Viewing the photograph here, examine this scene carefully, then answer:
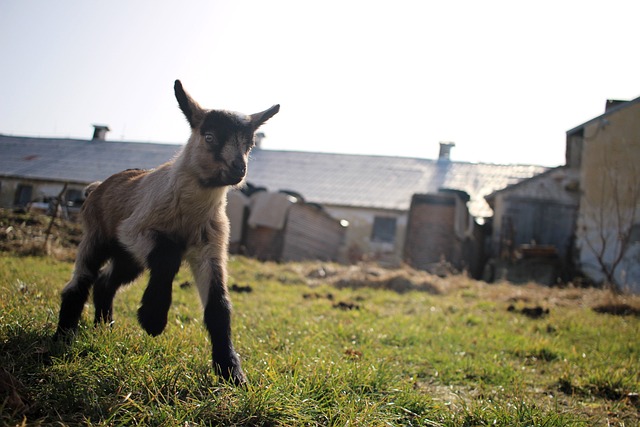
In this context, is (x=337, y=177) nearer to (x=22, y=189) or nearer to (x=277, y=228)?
(x=277, y=228)

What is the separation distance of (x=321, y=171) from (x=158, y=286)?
2906 centimetres

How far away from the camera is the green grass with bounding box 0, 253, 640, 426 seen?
9.09 ft

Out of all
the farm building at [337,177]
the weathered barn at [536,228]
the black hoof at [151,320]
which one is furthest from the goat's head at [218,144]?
the farm building at [337,177]

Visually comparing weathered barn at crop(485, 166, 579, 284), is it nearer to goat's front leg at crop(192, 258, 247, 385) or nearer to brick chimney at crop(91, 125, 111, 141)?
goat's front leg at crop(192, 258, 247, 385)

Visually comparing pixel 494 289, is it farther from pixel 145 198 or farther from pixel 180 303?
pixel 145 198

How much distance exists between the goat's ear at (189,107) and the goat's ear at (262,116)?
0.48 meters

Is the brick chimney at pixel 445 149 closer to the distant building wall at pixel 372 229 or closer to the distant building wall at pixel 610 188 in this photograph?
the distant building wall at pixel 372 229

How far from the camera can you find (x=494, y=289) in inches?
474

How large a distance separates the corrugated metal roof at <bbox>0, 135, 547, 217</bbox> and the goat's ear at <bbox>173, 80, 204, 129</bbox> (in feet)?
75.9

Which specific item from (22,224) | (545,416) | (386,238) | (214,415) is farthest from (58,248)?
(386,238)

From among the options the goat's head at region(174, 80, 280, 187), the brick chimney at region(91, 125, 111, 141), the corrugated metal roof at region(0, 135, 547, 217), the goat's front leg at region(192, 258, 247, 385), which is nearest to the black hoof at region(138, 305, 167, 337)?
the goat's front leg at region(192, 258, 247, 385)

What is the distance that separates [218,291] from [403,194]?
25.7m

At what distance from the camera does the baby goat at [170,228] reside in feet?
12.4

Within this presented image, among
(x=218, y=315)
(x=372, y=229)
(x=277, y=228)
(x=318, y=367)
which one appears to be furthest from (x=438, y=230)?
(x=218, y=315)
